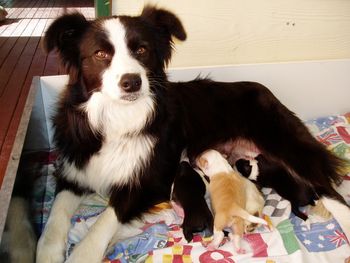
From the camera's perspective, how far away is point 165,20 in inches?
70.7

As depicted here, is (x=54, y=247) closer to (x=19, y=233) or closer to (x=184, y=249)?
(x=19, y=233)

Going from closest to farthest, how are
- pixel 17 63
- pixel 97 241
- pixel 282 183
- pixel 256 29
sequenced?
pixel 97 241 < pixel 282 183 < pixel 256 29 < pixel 17 63

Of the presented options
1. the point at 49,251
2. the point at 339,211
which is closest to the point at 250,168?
the point at 339,211

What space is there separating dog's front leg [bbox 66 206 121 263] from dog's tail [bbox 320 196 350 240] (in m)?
1.14

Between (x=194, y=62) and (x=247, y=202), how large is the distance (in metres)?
1.30

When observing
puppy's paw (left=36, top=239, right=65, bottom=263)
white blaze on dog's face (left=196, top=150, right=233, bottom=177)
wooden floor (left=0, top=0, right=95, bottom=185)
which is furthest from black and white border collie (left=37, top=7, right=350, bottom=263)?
wooden floor (left=0, top=0, right=95, bottom=185)

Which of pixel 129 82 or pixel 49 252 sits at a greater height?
pixel 129 82

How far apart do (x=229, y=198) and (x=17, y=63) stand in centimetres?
230

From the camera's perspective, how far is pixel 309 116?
122 inches

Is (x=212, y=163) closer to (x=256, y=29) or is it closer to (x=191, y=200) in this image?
(x=191, y=200)

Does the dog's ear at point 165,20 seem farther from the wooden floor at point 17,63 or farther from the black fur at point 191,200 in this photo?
the black fur at point 191,200

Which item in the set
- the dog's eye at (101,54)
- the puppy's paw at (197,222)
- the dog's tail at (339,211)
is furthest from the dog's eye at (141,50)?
the dog's tail at (339,211)

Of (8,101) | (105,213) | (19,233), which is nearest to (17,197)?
(19,233)

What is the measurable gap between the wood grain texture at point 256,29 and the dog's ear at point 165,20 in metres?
0.73
